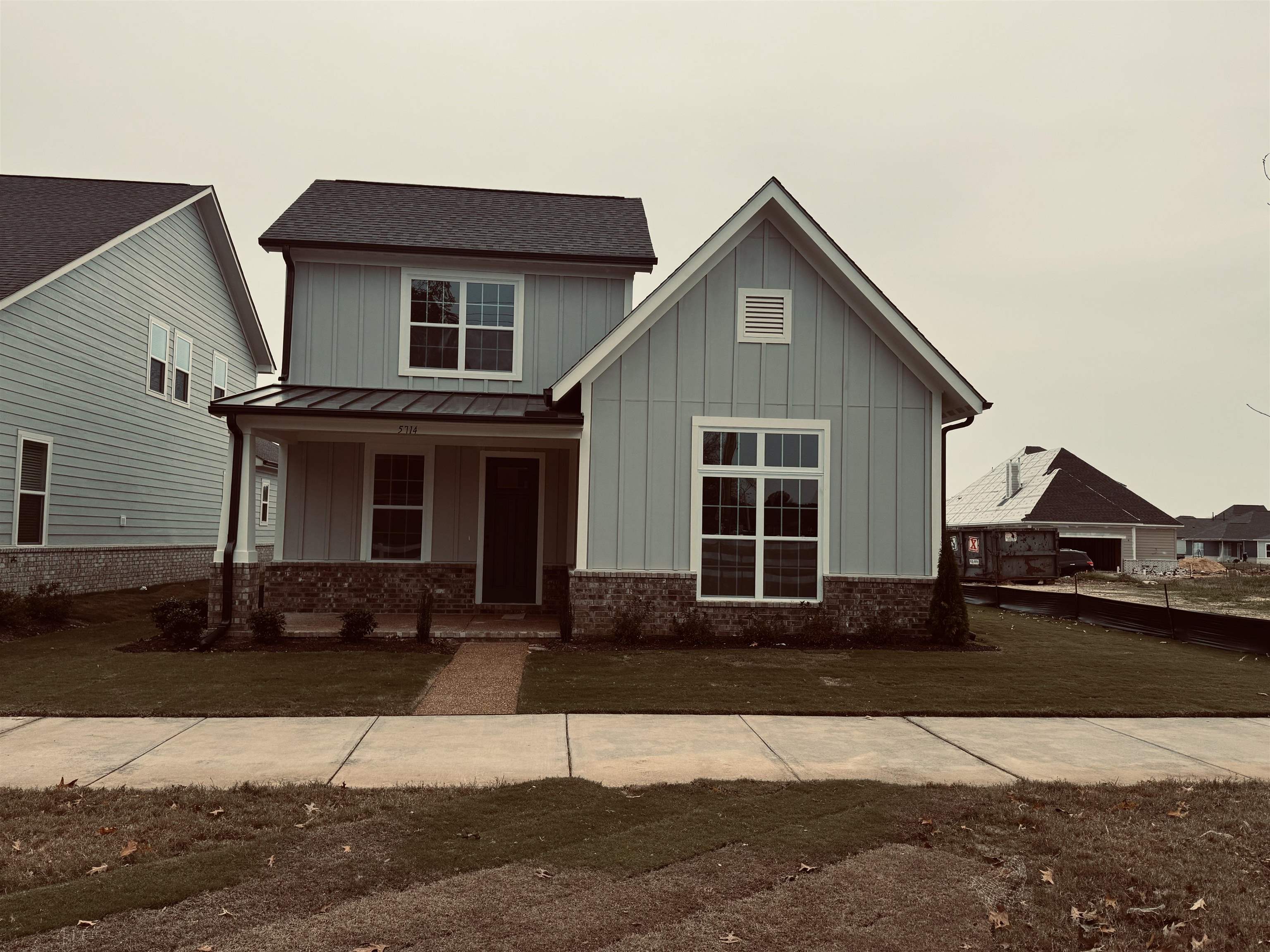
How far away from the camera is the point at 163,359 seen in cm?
1923

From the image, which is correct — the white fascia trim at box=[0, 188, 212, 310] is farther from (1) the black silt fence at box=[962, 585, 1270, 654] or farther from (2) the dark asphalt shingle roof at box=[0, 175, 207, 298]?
(1) the black silt fence at box=[962, 585, 1270, 654]

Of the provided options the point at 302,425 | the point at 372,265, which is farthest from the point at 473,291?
the point at 302,425

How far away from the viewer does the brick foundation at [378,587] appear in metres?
14.0

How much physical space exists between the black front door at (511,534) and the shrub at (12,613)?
6704 millimetres

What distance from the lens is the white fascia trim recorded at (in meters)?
14.2

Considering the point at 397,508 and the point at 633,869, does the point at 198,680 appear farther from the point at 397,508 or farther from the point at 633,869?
the point at 633,869

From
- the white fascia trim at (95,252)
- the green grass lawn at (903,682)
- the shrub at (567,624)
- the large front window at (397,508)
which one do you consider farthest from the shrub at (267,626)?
the white fascia trim at (95,252)

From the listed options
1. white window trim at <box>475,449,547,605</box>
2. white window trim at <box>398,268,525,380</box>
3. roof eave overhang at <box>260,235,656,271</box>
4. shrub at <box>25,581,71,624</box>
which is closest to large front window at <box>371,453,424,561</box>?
white window trim at <box>475,449,547,605</box>

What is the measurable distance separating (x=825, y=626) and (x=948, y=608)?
67.0 inches

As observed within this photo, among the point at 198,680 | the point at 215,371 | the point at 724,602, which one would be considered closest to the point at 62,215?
the point at 215,371

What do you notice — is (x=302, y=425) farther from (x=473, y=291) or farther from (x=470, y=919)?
(x=470, y=919)

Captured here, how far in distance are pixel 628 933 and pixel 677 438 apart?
9.09 m

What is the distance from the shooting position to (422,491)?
14.4m

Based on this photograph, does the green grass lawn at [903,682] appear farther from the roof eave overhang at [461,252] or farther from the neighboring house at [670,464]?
the roof eave overhang at [461,252]
